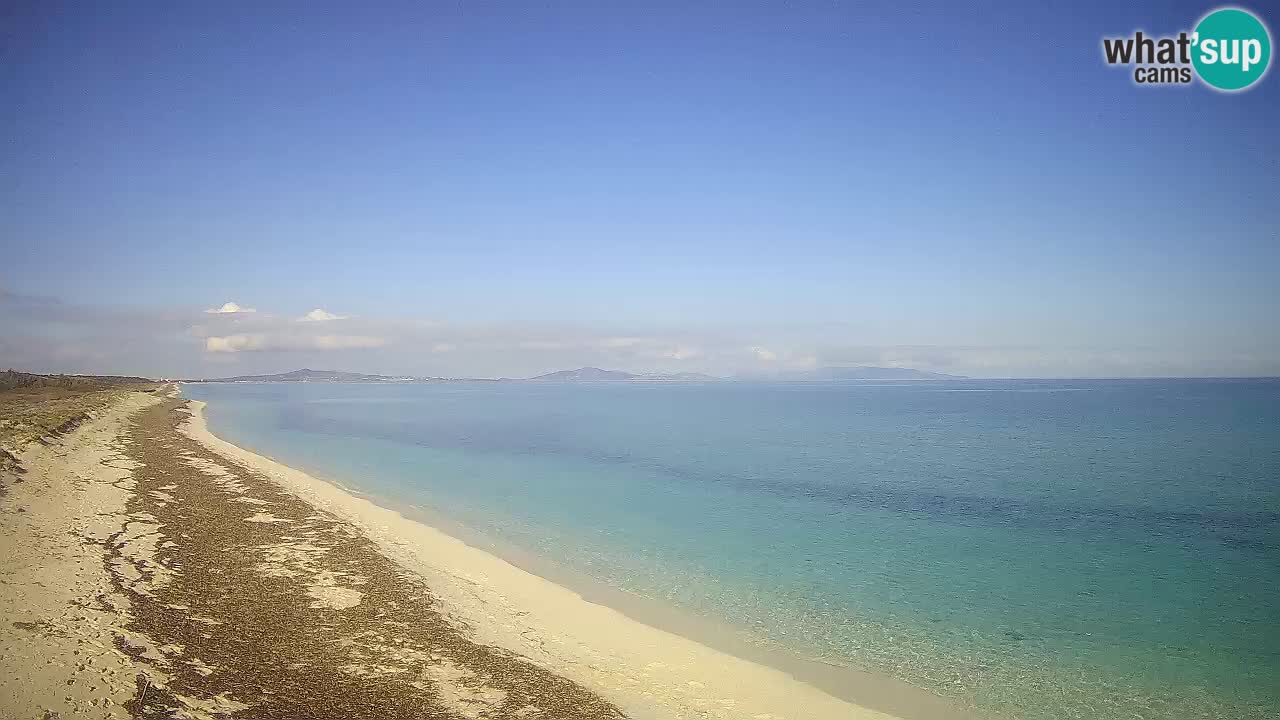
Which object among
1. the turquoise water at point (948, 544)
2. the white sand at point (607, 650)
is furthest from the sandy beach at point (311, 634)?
the turquoise water at point (948, 544)

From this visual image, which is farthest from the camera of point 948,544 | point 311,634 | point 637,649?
point 948,544

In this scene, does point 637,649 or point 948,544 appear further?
point 948,544

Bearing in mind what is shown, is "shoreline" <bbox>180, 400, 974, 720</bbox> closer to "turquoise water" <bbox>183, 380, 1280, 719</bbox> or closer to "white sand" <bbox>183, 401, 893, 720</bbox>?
"white sand" <bbox>183, 401, 893, 720</bbox>

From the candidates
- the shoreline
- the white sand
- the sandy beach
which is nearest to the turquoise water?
the shoreline

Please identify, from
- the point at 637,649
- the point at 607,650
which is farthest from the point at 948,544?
the point at 607,650

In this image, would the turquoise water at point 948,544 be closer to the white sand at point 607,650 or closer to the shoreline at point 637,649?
the shoreline at point 637,649

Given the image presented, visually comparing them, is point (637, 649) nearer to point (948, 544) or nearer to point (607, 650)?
point (607, 650)
